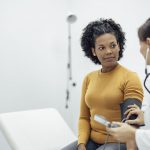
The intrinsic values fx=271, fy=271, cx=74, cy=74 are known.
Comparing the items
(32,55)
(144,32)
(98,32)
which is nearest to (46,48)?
(32,55)

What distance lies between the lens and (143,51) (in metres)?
1.15

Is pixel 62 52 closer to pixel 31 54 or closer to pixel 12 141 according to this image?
pixel 31 54

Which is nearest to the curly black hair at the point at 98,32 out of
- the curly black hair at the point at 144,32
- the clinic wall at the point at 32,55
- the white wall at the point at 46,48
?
the curly black hair at the point at 144,32

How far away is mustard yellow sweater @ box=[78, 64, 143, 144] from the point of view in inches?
54.6

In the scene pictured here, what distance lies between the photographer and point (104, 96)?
56.1 inches

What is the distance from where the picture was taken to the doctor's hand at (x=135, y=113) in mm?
1219

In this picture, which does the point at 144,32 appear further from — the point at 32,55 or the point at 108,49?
the point at 32,55

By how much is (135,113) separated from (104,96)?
0.71 ft

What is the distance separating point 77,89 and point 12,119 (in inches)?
61.5

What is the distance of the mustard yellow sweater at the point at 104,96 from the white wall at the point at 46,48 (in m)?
1.03

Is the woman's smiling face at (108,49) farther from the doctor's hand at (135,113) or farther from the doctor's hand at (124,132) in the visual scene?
the doctor's hand at (124,132)

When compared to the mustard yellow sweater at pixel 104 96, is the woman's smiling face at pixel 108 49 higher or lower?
higher

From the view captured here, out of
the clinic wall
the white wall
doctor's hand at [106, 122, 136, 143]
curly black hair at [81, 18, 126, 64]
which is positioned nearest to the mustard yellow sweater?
curly black hair at [81, 18, 126, 64]

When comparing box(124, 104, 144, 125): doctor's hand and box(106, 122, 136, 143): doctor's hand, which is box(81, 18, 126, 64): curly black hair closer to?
box(124, 104, 144, 125): doctor's hand
